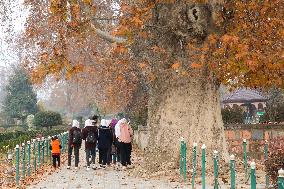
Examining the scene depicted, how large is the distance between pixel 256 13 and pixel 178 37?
2483mm

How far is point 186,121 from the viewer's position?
15.9 m

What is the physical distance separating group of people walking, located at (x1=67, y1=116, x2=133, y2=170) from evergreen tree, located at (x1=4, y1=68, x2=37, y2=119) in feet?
144

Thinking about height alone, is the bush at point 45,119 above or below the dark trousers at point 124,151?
above

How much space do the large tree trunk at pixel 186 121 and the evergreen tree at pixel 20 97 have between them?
4711 cm

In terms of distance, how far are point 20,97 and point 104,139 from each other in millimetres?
44779

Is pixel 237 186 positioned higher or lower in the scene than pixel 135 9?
lower

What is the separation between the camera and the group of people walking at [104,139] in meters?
17.9

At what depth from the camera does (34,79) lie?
1641 centimetres

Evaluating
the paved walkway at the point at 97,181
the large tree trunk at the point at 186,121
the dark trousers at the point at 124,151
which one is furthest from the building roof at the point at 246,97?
the paved walkway at the point at 97,181

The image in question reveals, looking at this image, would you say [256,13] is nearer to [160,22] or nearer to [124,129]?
[160,22]

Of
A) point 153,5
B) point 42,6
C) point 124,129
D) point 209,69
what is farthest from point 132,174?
point 42,6

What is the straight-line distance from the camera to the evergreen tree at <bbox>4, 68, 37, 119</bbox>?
62031mm

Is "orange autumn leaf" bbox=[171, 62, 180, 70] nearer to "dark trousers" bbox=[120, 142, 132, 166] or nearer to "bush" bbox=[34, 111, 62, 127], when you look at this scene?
"dark trousers" bbox=[120, 142, 132, 166]

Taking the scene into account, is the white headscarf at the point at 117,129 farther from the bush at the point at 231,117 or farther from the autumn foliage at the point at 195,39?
the bush at the point at 231,117
